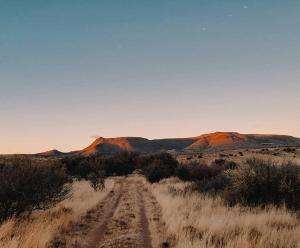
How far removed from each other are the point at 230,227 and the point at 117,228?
4105mm

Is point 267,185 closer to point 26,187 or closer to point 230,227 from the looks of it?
point 230,227

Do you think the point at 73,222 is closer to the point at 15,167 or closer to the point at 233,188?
the point at 15,167

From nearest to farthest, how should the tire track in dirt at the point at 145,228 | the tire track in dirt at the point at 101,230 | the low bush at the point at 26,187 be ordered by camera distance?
the tire track in dirt at the point at 145,228 < the tire track in dirt at the point at 101,230 < the low bush at the point at 26,187

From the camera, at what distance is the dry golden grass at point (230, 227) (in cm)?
998

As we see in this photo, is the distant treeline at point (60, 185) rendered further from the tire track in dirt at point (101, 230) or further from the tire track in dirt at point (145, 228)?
the tire track in dirt at point (145, 228)

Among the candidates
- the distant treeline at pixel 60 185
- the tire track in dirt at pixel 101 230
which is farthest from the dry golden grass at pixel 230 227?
the tire track in dirt at pixel 101 230

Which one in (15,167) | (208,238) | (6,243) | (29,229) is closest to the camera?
(6,243)

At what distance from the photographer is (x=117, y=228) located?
1408cm

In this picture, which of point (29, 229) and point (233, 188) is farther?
point (233, 188)

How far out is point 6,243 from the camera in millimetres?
9898

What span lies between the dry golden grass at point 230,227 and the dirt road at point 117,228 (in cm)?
64

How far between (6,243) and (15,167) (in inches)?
237

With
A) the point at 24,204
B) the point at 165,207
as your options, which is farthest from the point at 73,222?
the point at 165,207

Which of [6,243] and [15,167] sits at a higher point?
[15,167]
